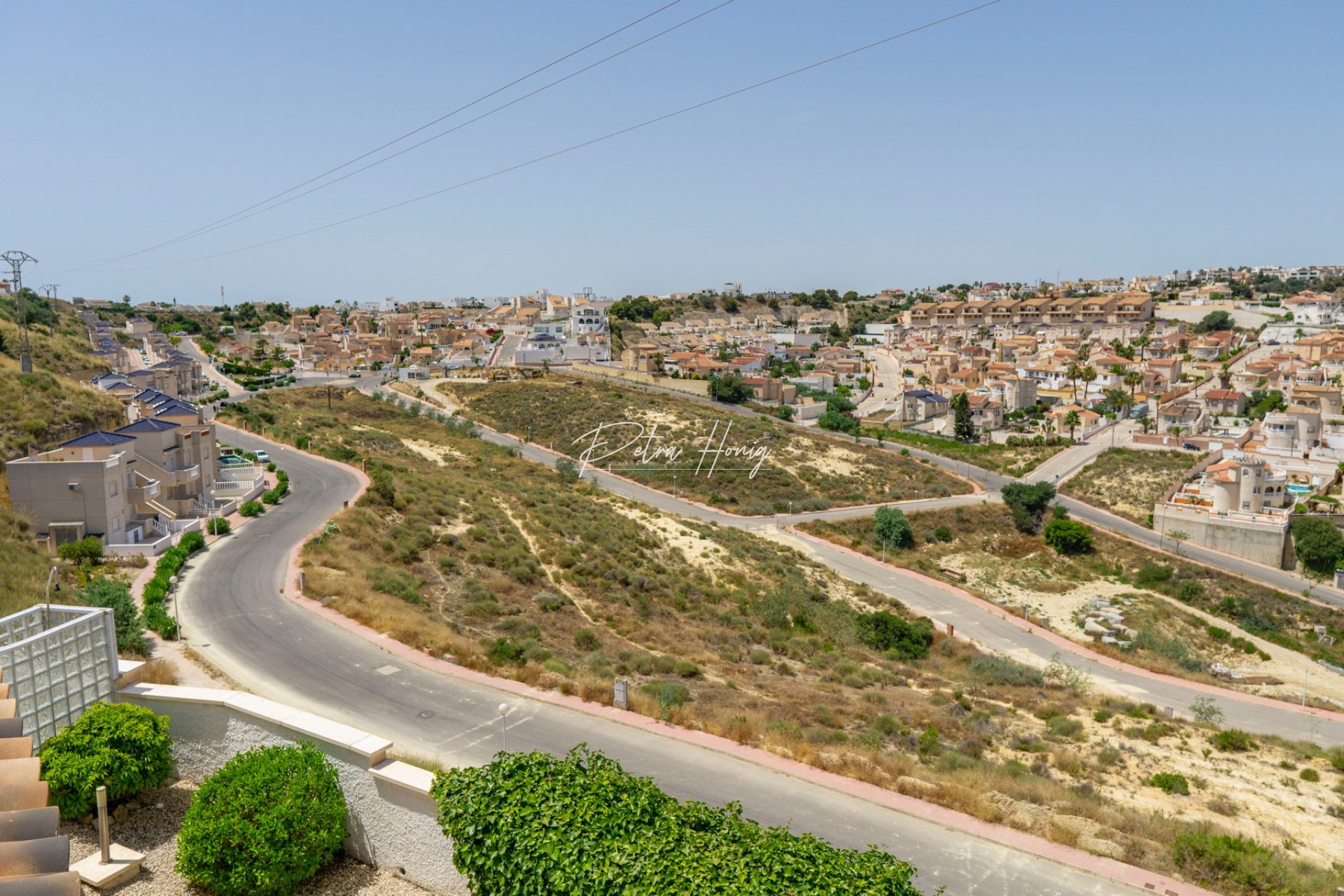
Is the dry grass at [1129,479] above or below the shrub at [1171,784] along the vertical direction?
below

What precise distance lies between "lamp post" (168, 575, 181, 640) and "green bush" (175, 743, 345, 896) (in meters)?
9.40

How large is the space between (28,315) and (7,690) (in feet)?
247

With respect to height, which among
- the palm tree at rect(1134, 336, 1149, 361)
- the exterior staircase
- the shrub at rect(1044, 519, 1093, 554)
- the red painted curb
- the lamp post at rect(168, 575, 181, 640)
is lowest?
the shrub at rect(1044, 519, 1093, 554)

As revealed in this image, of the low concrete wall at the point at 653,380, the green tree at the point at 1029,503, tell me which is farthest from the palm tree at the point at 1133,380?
the green tree at the point at 1029,503

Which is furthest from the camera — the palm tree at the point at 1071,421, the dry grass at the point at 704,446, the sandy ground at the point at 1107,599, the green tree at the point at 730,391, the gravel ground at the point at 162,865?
the green tree at the point at 730,391

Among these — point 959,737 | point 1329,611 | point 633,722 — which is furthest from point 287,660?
point 1329,611

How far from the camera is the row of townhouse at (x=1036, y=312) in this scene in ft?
424

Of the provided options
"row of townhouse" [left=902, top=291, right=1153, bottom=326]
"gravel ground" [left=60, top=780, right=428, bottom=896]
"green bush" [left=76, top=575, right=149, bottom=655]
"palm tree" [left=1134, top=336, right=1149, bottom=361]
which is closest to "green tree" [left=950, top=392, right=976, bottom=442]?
"palm tree" [left=1134, top=336, right=1149, bottom=361]

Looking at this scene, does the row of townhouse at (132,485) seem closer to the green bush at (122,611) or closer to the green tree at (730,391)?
the green bush at (122,611)

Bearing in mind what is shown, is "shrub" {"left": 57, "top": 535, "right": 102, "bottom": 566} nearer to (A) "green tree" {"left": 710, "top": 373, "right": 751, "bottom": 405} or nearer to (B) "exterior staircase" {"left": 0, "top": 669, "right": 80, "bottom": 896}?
(B) "exterior staircase" {"left": 0, "top": 669, "right": 80, "bottom": 896}

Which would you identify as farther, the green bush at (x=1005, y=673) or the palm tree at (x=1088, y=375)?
the palm tree at (x=1088, y=375)

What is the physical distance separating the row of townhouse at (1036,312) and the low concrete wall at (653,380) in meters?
79.8

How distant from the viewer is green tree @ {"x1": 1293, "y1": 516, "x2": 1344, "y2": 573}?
132 ft

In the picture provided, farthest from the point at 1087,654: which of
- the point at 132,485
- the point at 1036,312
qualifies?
the point at 1036,312
